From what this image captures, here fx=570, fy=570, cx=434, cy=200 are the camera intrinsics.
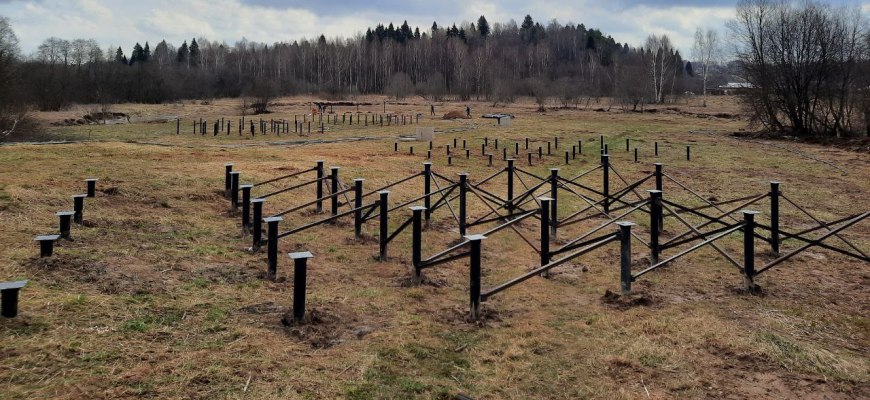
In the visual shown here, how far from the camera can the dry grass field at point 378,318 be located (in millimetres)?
4477

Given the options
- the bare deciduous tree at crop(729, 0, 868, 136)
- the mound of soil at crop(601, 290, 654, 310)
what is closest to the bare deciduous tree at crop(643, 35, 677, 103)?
the bare deciduous tree at crop(729, 0, 868, 136)

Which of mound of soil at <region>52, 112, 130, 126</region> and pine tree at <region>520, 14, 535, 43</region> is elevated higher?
pine tree at <region>520, 14, 535, 43</region>

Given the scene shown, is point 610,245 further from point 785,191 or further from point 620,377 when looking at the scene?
point 785,191

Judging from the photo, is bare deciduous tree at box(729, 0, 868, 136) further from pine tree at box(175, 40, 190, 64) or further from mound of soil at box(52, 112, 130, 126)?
pine tree at box(175, 40, 190, 64)

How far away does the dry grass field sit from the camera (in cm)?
448

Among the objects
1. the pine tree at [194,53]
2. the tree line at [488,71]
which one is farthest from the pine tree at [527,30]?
the pine tree at [194,53]

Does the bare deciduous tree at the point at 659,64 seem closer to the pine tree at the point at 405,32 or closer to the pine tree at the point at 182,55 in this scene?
the pine tree at the point at 405,32

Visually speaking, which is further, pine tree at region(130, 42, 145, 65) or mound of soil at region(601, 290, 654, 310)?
pine tree at region(130, 42, 145, 65)

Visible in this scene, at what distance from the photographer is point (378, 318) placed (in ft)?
20.0

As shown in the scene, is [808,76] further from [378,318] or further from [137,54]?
[137,54]

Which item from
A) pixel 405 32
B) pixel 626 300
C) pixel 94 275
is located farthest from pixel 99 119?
pixel 405 32

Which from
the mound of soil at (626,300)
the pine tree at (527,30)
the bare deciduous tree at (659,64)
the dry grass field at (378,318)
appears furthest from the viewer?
the pine tree at (527,30)

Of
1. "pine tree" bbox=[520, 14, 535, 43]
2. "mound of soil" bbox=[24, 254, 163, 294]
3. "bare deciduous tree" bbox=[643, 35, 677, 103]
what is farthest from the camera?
"pine tree" bbox=[520, 14, 535, 43]

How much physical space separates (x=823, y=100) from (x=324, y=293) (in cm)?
3904
